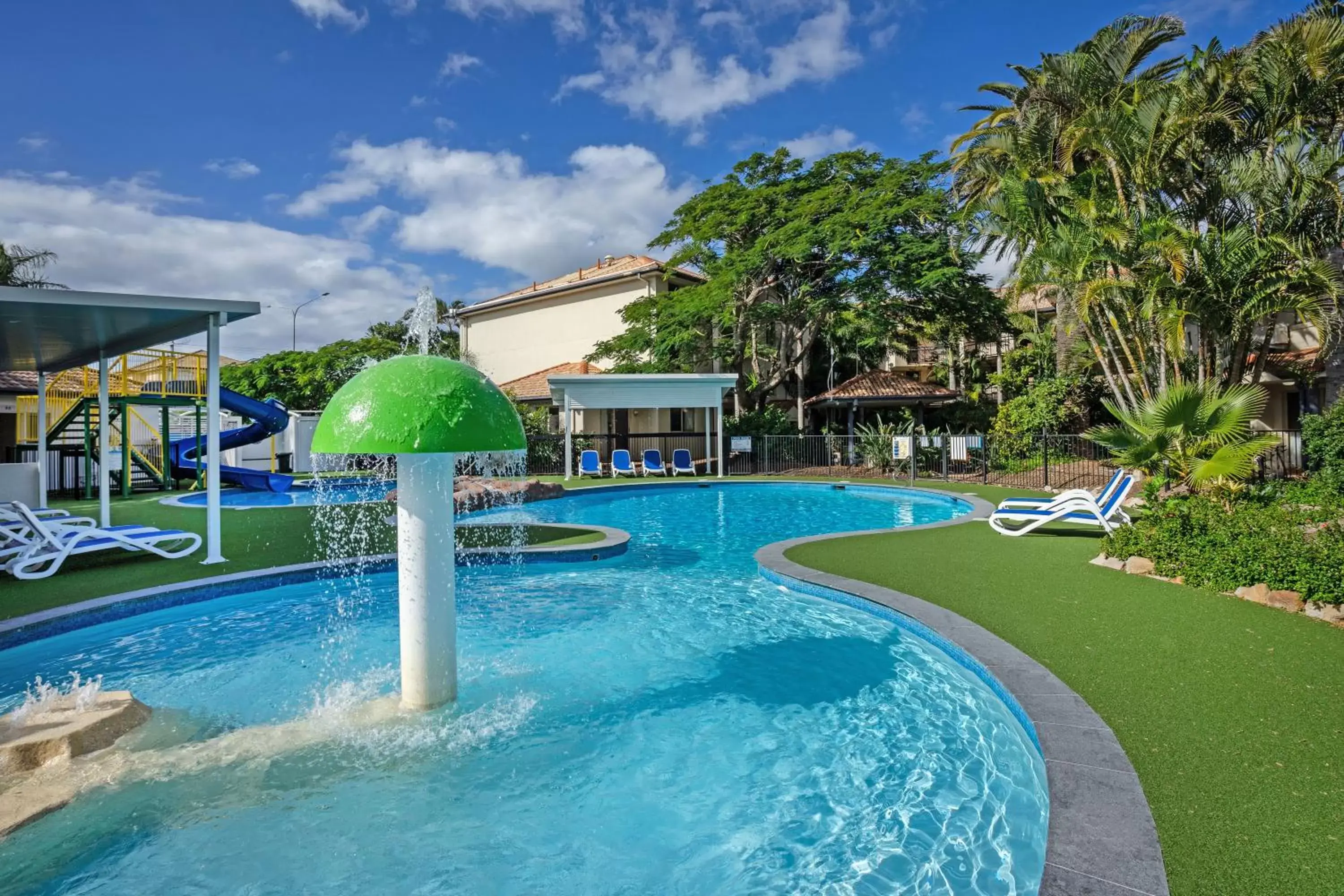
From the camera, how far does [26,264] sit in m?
25.7

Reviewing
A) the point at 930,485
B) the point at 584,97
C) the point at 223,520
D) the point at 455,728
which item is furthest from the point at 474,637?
the point at 930,485

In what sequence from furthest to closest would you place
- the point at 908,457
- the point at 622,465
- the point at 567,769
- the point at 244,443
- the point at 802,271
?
the point at 802,271, the point at 622,465, the point at 244,443, the point at 908,457, the point at 567,769

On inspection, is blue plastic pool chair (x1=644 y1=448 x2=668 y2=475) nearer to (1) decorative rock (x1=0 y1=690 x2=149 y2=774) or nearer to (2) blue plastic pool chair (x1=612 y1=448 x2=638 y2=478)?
(2) blue plastic pool chair (x1=612 y1=448 x2=638 y2=478)

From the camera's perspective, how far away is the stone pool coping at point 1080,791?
2.33 m

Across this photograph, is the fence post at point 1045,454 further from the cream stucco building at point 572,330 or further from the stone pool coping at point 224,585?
the stone pool coping at point 224,585

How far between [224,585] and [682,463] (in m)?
17.2

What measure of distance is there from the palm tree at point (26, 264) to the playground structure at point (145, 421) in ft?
26.7

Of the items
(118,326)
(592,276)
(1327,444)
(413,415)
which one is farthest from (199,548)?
(592,276)

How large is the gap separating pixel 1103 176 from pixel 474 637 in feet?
56.1

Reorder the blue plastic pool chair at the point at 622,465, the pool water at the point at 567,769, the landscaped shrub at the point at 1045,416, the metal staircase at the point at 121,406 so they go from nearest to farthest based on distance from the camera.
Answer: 1. the pool water at the point at 567,769
2. the metal staircase at the point at 121,406
3. the landscaped shrub at the point at 1045,416
4. the blue plastic pool chair at the point at 622,465

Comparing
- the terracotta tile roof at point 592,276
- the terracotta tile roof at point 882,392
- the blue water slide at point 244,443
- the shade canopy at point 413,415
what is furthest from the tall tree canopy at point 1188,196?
the blue water slide at point 244,443

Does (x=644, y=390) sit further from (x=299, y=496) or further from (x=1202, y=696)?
(x=1202, y=696)

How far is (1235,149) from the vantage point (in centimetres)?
1455

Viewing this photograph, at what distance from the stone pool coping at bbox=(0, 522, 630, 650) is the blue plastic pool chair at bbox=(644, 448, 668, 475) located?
12.4 metres
